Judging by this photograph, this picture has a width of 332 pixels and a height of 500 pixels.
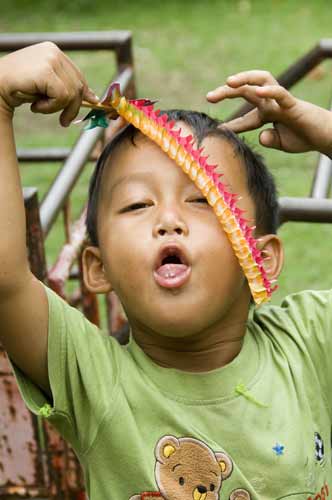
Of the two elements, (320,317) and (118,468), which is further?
(320,317)

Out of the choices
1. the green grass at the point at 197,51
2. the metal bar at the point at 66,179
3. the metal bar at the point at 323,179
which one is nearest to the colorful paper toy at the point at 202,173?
the metal bar at the point at 66,179

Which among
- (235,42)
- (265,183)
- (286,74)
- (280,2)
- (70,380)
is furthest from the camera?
(280,2)

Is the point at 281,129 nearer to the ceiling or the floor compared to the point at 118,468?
nearer to the ceiling

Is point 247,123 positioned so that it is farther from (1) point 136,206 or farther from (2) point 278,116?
(1) point 136,206

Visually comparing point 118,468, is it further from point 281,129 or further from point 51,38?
point 51,38

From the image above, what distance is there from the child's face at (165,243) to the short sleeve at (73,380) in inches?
3.9

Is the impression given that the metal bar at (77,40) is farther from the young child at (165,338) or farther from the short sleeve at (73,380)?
the short sleeve at (73,380)

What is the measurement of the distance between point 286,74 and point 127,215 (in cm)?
127

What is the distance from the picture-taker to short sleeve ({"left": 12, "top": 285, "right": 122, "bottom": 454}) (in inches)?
69.7

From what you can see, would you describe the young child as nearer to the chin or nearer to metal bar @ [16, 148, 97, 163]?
the chin

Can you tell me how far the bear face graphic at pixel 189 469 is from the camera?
5.90 feet

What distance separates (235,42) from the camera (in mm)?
8719

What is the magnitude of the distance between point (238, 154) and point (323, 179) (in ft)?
2.73

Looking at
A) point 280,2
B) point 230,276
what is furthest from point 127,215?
point 280,2
